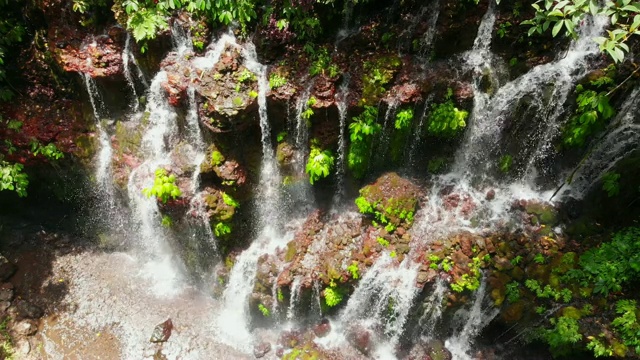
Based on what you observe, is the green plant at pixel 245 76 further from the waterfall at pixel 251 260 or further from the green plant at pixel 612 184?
the green plant at pixel 612 184

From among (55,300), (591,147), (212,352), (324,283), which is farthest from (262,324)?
(591,147)

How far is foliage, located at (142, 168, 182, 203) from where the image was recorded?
792 centimetres

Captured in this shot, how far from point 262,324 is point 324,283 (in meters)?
2.38

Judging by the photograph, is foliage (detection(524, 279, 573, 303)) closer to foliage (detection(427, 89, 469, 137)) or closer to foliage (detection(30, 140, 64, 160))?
foliage (detection(427, 89, 469, 137))

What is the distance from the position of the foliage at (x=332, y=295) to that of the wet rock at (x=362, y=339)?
94 centimetres

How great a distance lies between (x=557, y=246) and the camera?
23.9ft

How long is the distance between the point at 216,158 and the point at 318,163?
2340 mm

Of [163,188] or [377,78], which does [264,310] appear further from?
[377,78]

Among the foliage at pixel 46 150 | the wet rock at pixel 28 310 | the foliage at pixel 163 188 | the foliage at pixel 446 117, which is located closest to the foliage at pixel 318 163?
the foliage at pixel 446 117

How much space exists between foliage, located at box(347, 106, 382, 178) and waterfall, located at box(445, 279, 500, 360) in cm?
350

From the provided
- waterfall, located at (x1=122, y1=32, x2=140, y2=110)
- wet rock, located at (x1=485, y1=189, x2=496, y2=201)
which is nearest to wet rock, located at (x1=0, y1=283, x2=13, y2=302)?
waterfall, located at (x1=122, y1=32, x2=140, y2=110)

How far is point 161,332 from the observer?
28.6 ft

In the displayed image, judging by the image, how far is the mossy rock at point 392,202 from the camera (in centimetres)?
800

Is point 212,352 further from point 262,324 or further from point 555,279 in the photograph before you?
point 555,279
